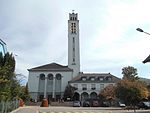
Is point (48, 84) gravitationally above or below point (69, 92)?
above

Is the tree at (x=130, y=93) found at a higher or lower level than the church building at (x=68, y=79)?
lower

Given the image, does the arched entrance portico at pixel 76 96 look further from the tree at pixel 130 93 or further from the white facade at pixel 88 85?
the tree at pixel 130 93

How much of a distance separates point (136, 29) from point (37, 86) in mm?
84475

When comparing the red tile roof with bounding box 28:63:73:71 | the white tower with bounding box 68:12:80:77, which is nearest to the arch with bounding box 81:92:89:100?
the white tower with bounding box 68:12:80:77

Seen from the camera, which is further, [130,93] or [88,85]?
[88,85]

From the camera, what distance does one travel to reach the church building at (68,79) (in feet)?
323

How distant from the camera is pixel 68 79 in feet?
331

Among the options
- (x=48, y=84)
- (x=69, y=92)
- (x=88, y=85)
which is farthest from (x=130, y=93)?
(x=48, y=84)

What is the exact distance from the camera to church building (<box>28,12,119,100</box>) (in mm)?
98575

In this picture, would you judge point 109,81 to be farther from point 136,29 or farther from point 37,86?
point 136,29

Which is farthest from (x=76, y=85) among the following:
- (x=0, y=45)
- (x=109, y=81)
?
(x=0, y=45)

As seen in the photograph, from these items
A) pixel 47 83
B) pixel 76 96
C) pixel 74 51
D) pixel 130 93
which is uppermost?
pixel 74 51

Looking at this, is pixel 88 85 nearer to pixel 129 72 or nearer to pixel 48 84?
pixel 48 84

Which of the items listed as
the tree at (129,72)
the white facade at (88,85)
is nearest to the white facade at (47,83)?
the white facade at (88,85)
